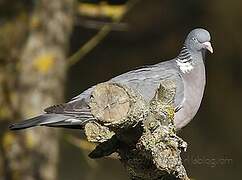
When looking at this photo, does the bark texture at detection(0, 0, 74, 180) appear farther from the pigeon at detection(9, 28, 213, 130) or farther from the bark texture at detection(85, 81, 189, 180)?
the bark texture at detection(85, 81, 189, 180)

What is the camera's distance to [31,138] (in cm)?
393

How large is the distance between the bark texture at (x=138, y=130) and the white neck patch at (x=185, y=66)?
40.9 inches

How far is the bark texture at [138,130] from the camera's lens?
5.62 feet

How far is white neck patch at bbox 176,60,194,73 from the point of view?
289cm

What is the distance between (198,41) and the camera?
274 cm

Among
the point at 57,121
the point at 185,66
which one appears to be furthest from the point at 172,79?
the point at 57,121

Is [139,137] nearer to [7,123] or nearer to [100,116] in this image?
[100,116]

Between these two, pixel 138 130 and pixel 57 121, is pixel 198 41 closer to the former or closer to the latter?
pixel 57 121

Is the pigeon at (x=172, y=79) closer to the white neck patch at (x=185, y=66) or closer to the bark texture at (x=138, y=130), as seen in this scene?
the white neck patch at (x=185, y=66)

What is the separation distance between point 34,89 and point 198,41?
141 centimetres

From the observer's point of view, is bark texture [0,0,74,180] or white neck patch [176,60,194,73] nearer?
white neck patch [176,60,194,73]

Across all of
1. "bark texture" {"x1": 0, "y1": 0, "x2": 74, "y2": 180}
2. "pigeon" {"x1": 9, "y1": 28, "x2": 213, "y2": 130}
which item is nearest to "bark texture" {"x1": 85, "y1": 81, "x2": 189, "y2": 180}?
"pigeon" {"x1": 9, "y1": 28, "x2": 213, "y2": 130}

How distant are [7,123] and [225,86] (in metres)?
3.12

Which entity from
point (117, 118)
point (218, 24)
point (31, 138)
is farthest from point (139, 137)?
point (218, 24)
